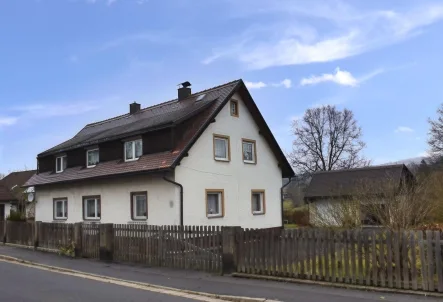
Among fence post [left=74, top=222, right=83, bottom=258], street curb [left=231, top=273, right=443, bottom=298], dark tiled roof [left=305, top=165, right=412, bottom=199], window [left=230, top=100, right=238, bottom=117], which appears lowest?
street curb [left=231, top=273, right=443, bottom=298]

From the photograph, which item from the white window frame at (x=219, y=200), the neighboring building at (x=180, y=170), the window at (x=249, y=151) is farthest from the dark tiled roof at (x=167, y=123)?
the white window frame at (x=219, y=200)

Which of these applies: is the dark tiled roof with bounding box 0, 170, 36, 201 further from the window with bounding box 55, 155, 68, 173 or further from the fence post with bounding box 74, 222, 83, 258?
the fence post with bounding box 74, 222, 83, 258

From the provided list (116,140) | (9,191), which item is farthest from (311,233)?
(9,191)

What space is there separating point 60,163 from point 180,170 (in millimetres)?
11487

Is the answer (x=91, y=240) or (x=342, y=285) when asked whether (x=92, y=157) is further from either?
(x=342, y=285)

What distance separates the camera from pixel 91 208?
2341 cm

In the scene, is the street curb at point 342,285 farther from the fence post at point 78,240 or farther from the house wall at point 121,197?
the fence post at point 78,240

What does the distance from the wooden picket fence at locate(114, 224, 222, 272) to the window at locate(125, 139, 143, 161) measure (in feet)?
18.7

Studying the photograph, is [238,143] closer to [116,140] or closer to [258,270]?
[116,140]

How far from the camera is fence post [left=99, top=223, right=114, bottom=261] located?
1623cm

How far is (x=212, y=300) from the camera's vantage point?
948cm

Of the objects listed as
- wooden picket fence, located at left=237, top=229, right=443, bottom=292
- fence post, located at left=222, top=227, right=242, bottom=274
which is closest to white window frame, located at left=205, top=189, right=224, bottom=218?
fence post, located at left=222, top=227, right=242, bottom=274

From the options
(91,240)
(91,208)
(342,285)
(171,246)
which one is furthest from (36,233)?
(342,285)

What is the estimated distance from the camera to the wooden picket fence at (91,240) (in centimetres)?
1691
